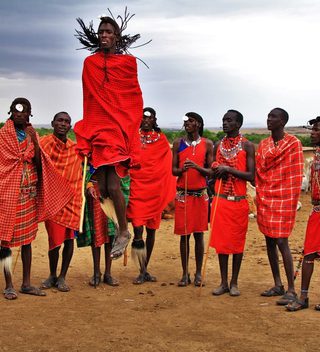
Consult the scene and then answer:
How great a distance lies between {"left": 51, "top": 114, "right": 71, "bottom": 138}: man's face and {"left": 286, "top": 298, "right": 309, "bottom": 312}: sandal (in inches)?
136

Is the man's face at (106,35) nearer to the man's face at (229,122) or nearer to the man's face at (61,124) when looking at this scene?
the man's face at (61,124)

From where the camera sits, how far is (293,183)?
7250 millimetres

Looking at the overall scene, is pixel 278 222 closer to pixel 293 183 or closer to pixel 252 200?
pixel 293 183

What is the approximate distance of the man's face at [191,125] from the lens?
7.99 metres

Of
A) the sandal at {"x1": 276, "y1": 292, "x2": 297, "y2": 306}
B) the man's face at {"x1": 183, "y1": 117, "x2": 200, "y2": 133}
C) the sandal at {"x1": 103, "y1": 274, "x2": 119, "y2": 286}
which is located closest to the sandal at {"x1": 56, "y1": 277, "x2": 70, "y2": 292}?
the sandal at {"x1": 103, "y1": 274, "x2": 119, "y2": 286}

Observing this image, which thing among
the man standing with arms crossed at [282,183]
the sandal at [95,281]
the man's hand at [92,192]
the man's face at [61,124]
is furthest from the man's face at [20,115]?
the man standing with arms crossed at [282,183]

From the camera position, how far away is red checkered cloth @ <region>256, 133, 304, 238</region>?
23.7 ft

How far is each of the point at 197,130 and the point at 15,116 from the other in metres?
2.37

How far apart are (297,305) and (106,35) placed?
3.59m

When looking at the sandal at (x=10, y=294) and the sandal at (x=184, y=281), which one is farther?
the sandal at (x=184, y=281)

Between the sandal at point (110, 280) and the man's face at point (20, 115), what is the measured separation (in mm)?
2332

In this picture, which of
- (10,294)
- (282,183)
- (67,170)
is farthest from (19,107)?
(282,183)

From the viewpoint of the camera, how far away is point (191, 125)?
7.99 meters

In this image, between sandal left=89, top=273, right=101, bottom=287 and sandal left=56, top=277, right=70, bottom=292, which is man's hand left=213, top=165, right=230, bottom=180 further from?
sandal left=56, top=277, right=70, bottom=292
